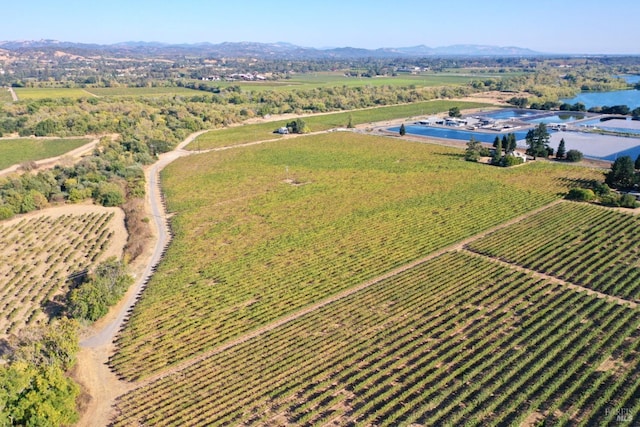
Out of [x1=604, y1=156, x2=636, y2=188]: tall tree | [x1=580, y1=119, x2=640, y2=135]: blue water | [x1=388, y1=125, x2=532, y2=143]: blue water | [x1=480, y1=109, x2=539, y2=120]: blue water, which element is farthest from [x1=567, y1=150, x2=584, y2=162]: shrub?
[x1=480, y1=109, x2=539, y2=120]: blue water

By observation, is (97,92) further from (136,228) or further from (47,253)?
(47,253)

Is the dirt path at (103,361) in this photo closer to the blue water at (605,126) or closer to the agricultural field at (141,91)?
the blue water at (605,126)

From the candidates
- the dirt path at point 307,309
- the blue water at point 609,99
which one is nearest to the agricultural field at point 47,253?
the dirt path at point 307,309

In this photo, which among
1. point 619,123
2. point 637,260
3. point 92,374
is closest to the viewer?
point 92,374

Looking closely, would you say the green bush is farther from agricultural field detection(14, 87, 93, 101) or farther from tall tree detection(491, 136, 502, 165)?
agricultural field detection(14, 87, 93, 101)

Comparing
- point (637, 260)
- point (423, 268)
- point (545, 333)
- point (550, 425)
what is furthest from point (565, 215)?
point (550, 425)

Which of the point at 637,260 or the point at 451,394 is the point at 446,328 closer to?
the point at 451,394
